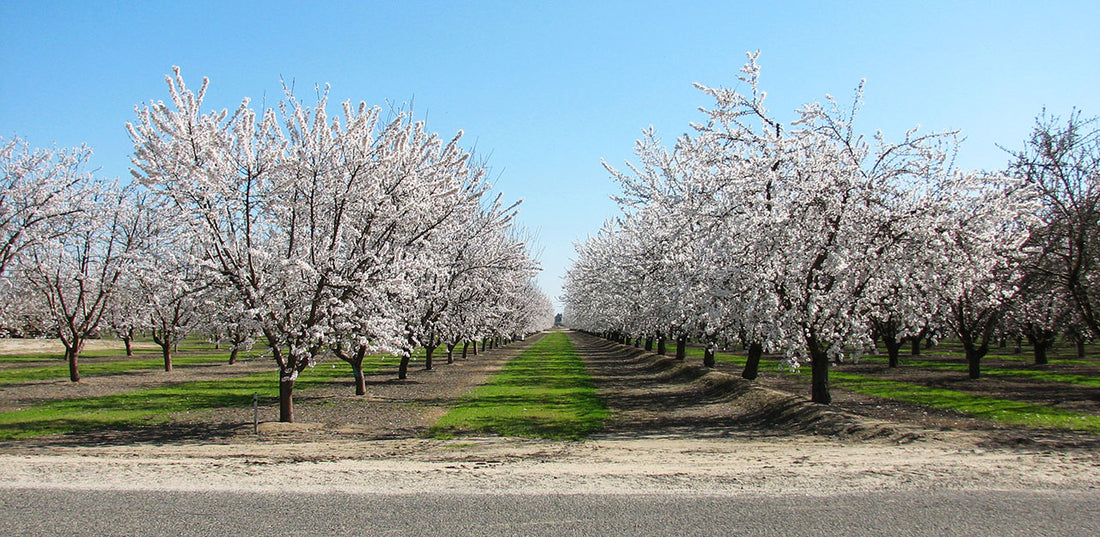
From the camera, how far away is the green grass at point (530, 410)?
612 inches

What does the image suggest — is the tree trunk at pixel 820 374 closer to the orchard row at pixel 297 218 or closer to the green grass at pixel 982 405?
the green grass at pixel 982 405

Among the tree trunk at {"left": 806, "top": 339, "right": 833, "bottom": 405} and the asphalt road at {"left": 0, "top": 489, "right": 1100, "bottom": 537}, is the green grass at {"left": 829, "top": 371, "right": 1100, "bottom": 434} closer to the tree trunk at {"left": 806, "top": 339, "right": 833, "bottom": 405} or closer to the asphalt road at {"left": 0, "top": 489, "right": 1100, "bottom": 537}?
the tree trunk at {"left": 806, "top": 339, "right": 833, "bottom": 405}

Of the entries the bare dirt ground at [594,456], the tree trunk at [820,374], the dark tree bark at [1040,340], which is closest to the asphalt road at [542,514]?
the bare dirt ground at [594,456]

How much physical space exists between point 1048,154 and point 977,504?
51.6 ft

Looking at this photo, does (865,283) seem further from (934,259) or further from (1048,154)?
(1048,154)

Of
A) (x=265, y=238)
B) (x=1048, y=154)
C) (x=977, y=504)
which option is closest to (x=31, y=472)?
(x=265, y=238)

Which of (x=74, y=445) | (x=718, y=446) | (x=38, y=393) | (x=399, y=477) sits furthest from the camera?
(x=38, y=393)

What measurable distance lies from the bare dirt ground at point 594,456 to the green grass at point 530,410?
2.29 feet

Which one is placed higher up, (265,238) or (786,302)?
(265,238)

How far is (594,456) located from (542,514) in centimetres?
434

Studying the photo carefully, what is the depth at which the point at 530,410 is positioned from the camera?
63.1 ft

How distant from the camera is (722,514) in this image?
706 cm

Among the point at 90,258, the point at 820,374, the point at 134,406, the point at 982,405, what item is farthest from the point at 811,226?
the point at 90,258

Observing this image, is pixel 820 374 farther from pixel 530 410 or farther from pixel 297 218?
pixel 297 218
